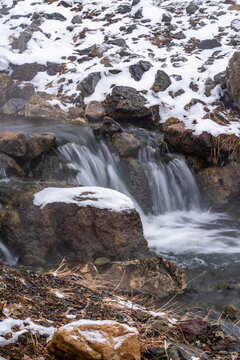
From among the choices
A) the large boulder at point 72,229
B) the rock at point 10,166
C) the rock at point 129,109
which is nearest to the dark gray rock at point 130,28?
the rock at point 129,109

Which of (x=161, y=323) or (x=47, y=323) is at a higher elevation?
(x=47, y=323)

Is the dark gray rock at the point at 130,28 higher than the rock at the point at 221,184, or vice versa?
the dark gray rock at the point at 130,28

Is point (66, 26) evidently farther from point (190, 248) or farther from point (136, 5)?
point (190, 248)

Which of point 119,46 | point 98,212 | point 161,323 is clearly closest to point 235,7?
point 119,46

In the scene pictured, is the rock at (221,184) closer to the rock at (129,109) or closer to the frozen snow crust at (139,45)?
the frozen snow crust at (139,45)

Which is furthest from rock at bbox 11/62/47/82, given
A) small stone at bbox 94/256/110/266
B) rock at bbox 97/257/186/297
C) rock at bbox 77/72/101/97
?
rock at bbox 97/257/186/297

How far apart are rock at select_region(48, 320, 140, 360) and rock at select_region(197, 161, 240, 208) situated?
604 centimetres

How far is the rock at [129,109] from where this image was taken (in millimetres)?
8273

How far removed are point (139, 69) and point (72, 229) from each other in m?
6.70

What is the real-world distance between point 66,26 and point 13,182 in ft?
30.1

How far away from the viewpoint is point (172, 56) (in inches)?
417

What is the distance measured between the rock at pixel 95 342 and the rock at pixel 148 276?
2.04m

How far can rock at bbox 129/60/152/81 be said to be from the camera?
31.8 feet

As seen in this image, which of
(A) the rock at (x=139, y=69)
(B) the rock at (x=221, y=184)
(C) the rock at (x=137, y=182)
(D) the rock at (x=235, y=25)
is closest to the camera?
(C) the rock at (x=137, y=182)
